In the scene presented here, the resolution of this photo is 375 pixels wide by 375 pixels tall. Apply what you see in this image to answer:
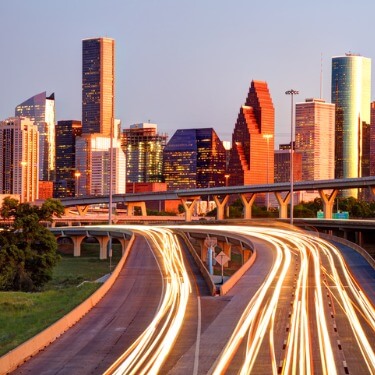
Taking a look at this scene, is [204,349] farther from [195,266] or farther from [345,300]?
[195,266]

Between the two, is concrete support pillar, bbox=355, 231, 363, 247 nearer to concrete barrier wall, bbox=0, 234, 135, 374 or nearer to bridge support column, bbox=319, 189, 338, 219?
bridge support column, bbox=319, 189, 338, 219

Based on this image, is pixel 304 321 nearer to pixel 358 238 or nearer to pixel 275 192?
pixel 358 238

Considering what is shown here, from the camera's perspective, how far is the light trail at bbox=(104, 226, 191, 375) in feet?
→ 89.4

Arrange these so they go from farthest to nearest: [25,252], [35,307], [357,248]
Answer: [25,252] < [357,248] < [35,307]

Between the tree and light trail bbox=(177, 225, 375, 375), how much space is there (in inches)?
1031

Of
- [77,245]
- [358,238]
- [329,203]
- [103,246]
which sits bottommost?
[77,245]

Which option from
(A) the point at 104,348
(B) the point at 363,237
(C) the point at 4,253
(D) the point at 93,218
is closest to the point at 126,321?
(A) the point at 104,348

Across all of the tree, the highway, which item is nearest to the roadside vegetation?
the tree

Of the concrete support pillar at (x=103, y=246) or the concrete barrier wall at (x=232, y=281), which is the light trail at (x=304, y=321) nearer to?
the concrete barrier wall at (x=232, y=281)

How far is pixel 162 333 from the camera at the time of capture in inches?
1329

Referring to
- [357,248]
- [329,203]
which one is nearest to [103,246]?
[329,203]

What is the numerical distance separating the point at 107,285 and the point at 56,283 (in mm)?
38076

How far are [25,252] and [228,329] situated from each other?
2035 inches

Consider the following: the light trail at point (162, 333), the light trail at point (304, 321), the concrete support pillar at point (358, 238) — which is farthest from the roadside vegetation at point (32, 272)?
the concrete support pillar at point (358, 238)
